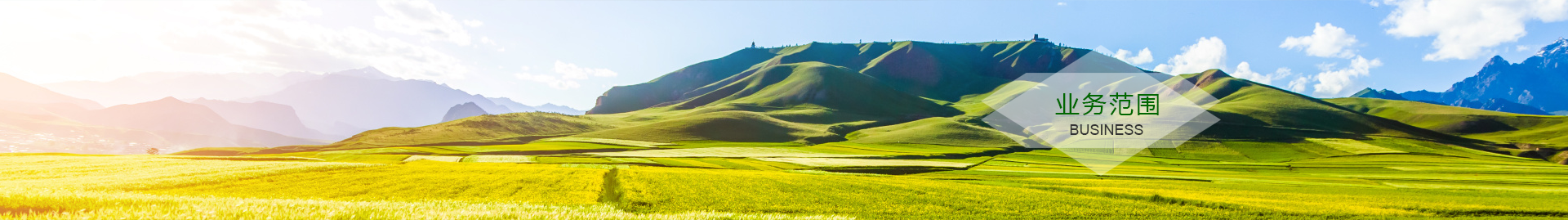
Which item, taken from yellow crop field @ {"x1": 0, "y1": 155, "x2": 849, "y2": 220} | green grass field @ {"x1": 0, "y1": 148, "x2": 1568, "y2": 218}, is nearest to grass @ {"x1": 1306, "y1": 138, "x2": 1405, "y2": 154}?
green grass field @ {"x1": 0, "y1": 148, "x2": 1568, "y2": 218}

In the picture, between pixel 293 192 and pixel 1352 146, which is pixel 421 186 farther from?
pixel 1352 146

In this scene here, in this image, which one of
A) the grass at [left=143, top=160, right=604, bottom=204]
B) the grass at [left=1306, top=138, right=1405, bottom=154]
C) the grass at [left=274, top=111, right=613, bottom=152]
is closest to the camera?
the grass at [left=143, top=160, right=604, bottom=204]

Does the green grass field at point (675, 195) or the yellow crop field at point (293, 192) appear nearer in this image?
the yellow crop field at point (293, 192)

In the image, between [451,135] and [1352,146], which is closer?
[1352,146]

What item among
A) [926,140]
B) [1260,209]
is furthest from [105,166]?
[926,140]

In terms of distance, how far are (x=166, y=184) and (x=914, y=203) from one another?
4313 centimetres

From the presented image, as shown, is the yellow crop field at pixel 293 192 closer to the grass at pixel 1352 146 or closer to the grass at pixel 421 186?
the grass at pixel 421 186

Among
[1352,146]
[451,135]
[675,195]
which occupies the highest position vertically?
[451,135]

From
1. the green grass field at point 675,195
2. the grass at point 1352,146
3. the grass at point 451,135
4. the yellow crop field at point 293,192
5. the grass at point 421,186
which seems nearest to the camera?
the yellow crop field at point 293,192

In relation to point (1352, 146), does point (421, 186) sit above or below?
above

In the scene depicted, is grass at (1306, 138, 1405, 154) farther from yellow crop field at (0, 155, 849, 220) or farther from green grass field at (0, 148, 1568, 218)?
yellow crop field at (0, 155, 849, 220)

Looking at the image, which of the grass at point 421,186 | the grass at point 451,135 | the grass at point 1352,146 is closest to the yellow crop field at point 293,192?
the grass at point 421,186

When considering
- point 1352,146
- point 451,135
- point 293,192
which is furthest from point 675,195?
point 1352,146

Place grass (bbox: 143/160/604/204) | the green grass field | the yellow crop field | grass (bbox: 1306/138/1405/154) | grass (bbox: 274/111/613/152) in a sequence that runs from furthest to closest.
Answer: grass (bbox: 274/111/613/152) < grass (bbox: 1306/138/1405/154) < grass (bbox: 143/160/604/204) < the green grass field < the yellow crop field
